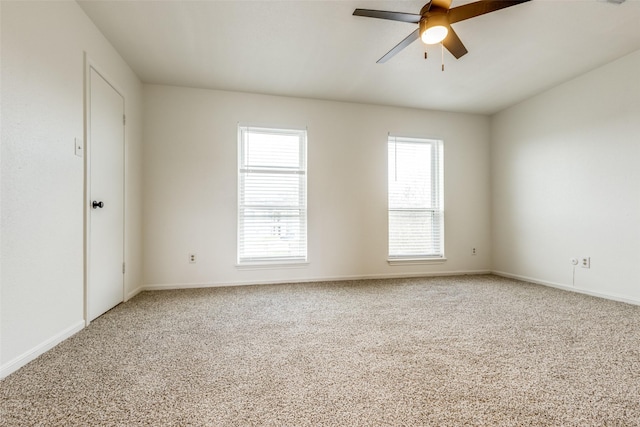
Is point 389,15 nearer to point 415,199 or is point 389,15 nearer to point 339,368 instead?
point 339,368

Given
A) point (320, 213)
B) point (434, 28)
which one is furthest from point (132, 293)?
point (434, 28)

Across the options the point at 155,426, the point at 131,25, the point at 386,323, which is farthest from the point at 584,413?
the point at 131,25

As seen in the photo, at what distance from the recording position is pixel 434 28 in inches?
85.2

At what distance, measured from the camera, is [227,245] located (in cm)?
391

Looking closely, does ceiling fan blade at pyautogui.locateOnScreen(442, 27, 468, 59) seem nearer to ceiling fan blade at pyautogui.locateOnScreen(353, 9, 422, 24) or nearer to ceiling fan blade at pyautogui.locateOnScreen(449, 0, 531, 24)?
ceiling fan blade at pyautogui.locateOnScreen(449, 0, 531, 24)

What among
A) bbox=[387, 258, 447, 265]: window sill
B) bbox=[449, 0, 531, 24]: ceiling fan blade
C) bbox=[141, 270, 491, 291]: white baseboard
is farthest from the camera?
bbox=[387, 258, 447, 265]: window sill

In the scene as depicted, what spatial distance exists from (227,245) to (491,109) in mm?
4418

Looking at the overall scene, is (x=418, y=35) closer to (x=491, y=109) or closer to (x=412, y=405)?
(x=412, y=405)

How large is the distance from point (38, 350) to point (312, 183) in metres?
3.12

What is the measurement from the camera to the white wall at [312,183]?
378cm

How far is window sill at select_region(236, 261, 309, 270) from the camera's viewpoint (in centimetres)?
395

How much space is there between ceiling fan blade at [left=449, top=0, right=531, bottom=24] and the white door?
2.91 meters

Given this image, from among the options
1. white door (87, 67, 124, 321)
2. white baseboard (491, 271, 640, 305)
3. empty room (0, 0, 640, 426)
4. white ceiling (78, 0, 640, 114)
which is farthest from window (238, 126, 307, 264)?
white baseboard (491, 271, 640, 305)

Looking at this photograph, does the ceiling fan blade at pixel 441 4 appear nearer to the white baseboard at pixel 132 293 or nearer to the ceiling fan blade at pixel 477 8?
the ceiling fan blade at pixel 477 8
